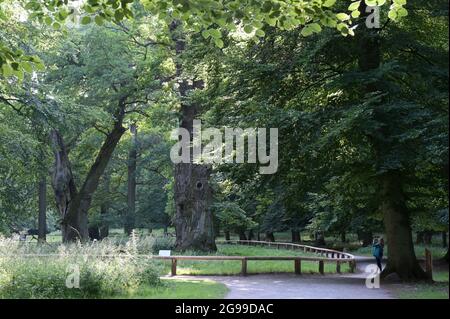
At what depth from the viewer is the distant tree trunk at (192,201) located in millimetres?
27562

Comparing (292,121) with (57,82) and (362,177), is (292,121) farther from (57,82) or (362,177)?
(57,82)

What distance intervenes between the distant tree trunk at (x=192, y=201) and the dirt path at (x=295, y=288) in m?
8.94

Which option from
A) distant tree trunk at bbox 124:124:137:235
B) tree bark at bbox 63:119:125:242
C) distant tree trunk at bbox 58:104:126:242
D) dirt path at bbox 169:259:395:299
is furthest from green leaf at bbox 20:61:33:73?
distant tree trunk at bbox 124:124:137:235

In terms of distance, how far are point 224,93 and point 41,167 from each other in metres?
11.3

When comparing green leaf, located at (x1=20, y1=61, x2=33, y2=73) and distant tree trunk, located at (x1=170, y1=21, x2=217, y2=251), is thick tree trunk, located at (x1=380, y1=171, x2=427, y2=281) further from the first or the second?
distant tree trunk, located at (x1=170, y1=21, x2=217, y2=251)

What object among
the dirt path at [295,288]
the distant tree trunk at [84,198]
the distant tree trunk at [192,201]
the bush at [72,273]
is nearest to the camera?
the bush at [72,273]

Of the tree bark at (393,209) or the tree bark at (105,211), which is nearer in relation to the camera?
the tree bark at (393,209)

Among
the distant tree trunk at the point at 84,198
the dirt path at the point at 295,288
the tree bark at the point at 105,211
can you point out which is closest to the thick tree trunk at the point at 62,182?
the distant tree trunk at the point at 84,198

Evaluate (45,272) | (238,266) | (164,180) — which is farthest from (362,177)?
(164,180)

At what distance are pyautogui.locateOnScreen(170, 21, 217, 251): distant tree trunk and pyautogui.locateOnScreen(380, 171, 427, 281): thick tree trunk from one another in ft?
39.9

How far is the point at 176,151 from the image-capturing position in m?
28.6

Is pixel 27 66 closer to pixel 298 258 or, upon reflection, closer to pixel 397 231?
pixel 397 231

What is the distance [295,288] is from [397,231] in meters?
4.31

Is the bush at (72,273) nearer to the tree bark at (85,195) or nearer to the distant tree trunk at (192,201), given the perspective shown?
the distant tree trunk at (192,201)
